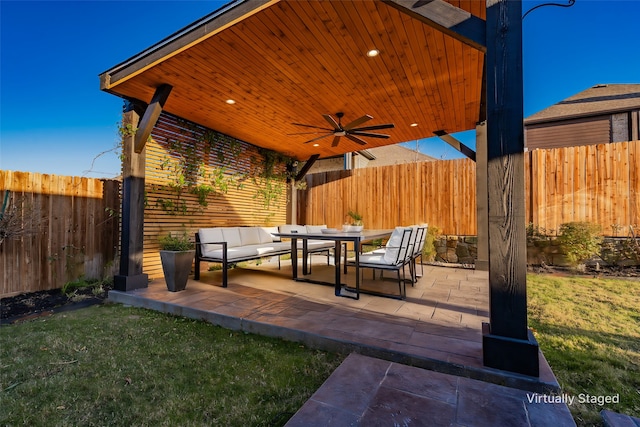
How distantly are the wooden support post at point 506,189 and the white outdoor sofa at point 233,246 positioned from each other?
9.69 ft

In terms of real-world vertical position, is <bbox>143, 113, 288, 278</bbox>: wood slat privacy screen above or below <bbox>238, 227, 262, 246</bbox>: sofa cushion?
above

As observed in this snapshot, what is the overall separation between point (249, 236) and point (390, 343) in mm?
3781

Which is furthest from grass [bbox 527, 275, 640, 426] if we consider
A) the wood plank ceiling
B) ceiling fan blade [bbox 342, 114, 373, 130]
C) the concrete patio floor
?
ceiling fan blade [bbox 342, 114, 373, 130]

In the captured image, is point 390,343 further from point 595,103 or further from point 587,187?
point 595,103

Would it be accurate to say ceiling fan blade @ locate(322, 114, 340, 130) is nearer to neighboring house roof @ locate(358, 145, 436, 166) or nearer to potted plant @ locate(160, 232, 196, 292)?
potted plant @ locate(160, 232, 196, 292)

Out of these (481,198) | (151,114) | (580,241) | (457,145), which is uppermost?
(457,145)

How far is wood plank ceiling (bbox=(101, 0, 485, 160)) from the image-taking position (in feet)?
8.54

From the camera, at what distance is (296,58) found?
10.3 ft

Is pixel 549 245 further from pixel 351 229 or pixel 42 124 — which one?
pixel 42 124

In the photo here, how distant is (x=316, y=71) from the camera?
134 inches

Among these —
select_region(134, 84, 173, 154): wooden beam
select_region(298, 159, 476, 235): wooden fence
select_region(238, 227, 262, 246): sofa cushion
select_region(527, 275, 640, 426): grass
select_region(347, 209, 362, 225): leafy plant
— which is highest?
select_region(134, 84, 173, 154): wooden beam

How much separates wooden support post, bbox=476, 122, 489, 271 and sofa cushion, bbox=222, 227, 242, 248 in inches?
164

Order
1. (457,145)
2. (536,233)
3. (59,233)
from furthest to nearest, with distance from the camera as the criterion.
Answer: (457,145) < (536,233) < (59,233)

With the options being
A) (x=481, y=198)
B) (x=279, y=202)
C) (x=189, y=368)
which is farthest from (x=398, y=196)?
(x=189, y=368)
